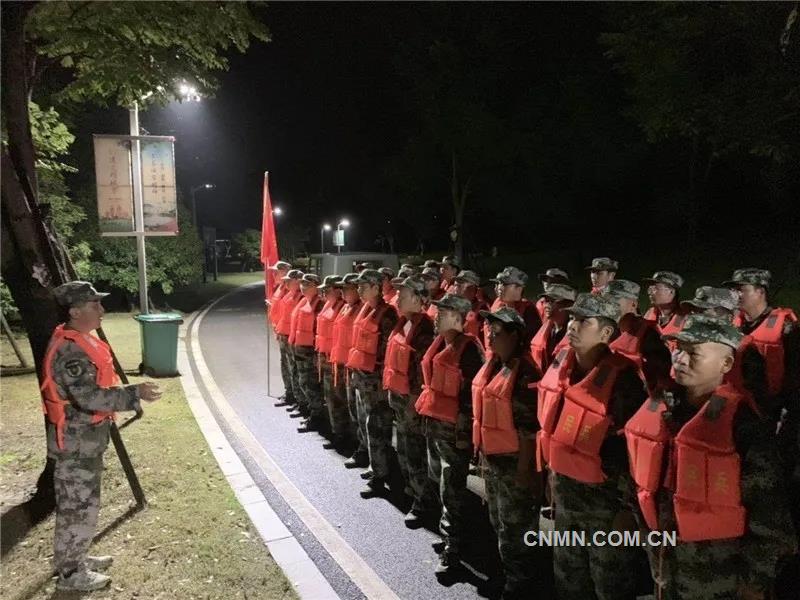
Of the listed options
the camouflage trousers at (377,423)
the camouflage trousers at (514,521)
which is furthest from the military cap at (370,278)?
the camouflage trousers at (514,521)

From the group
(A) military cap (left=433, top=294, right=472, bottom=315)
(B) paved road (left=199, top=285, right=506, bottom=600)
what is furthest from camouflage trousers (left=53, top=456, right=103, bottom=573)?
(A) military cap (left=433, top=294, right=472, bottom=315)

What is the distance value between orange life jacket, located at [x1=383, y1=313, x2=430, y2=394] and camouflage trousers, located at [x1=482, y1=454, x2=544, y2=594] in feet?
4.88

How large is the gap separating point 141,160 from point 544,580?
416 inches

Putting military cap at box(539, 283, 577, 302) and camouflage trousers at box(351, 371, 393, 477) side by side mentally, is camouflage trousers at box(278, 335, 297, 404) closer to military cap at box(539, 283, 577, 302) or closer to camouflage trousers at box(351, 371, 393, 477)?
camouflage trousers at box(351, 371, 393, 477)

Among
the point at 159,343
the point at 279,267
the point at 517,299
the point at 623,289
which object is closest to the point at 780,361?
the point at 623,289

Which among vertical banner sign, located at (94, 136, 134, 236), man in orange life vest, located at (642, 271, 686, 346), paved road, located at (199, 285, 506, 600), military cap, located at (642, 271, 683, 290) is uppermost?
vertical banner sign, located at (94, 136, 134, 236)

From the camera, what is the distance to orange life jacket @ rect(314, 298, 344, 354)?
766 cm

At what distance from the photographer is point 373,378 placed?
6.44 metres

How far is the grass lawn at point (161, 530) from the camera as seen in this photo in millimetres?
4312

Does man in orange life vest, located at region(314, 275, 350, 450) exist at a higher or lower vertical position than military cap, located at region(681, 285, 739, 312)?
lower

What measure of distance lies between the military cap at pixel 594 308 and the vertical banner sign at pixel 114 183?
1024 centimetres

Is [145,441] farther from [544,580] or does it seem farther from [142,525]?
[544,580]

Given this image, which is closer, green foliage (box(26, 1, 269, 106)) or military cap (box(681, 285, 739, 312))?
military cap (box(681, 285, 739, 312))

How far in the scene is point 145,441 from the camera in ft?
Result: 24.4
